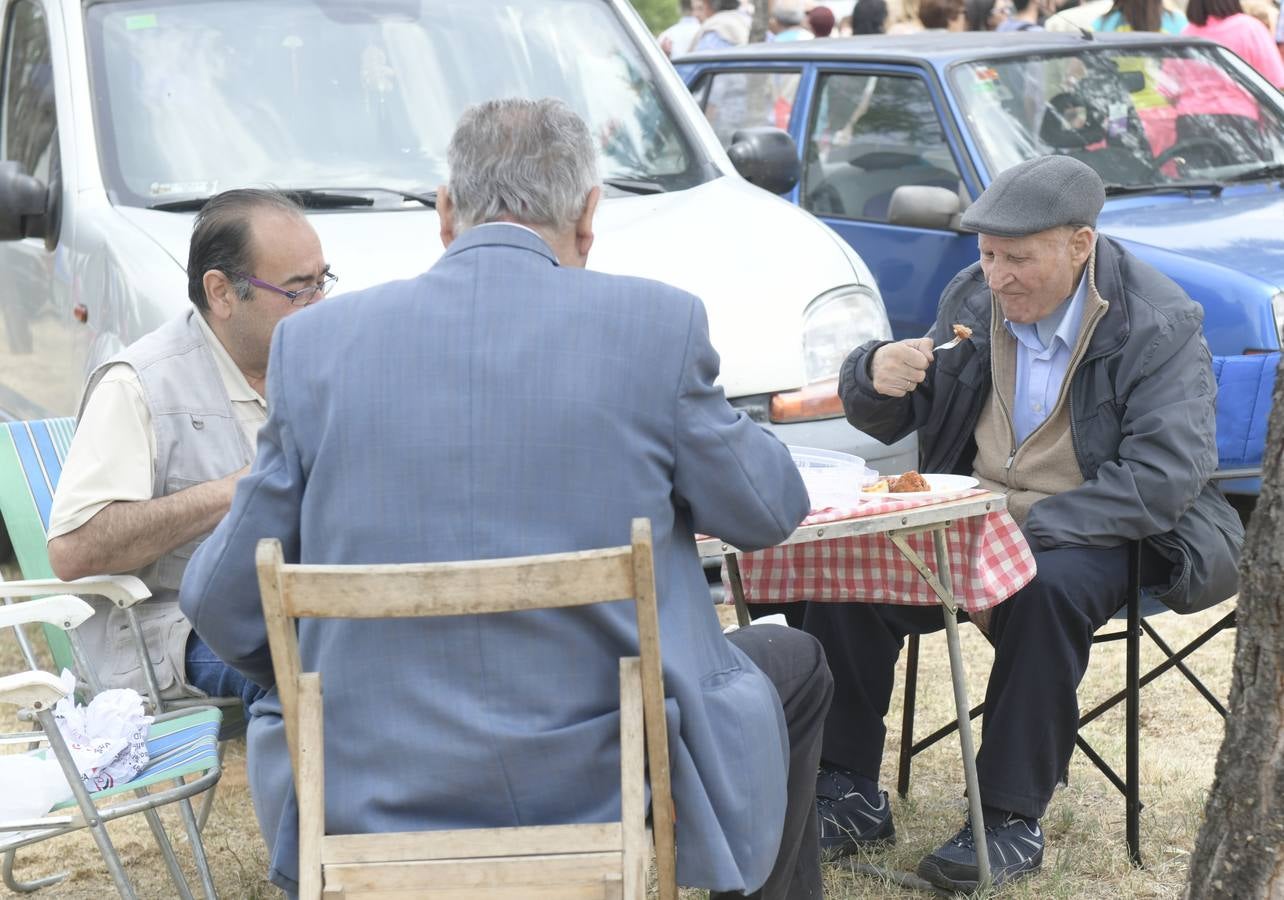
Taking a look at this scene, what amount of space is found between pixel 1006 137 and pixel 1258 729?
411 centimetres

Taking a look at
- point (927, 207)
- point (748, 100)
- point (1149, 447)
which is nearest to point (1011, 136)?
point (927, 207)

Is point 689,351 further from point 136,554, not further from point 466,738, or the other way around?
point 136,554

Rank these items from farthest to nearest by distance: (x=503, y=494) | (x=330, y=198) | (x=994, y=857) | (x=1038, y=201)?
(x=330, y=198) → (x=1038, y=201) → (x=994, y=857) → (x=503, y=494)

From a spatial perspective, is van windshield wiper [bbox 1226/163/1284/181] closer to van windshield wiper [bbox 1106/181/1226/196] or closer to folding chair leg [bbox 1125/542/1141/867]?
van windshield wiper [bbox 1106/181/1226/196]

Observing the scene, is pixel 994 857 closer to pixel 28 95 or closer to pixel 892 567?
pixel 892 567

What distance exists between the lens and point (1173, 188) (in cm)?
626

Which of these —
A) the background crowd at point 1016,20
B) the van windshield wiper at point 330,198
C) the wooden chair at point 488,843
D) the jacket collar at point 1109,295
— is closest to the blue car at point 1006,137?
the background crowd at point 1016,20

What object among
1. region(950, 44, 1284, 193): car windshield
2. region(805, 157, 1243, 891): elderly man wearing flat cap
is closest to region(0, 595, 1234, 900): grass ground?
region(805, 157, 1243, 891): elderly man wearing flat cap

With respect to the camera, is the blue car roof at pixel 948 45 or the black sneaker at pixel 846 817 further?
the blue car roof at pixel 948 45

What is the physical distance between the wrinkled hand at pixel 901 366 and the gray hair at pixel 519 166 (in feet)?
4.83

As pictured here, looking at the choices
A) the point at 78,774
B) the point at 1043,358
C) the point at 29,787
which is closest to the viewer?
the point at 78,774

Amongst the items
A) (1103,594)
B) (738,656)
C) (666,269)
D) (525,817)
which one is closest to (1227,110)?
(666,269)

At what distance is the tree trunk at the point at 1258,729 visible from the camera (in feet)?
8.21

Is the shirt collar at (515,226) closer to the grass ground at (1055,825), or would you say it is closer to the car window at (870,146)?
the grass ground at (1055,825)
